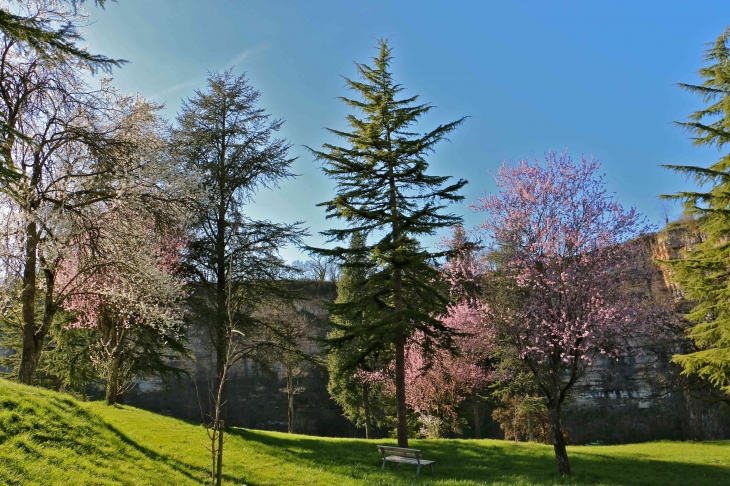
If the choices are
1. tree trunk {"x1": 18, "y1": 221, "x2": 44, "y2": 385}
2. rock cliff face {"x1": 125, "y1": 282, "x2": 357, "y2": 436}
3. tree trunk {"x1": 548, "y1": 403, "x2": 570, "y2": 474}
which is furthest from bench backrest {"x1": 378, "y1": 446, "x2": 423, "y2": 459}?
rock cliff face {"x1": 125, "y1": 282, "x2": 357, "y2": 436}

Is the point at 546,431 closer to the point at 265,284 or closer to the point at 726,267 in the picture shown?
the point at 726,267

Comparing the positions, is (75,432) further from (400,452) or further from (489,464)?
(489,464)

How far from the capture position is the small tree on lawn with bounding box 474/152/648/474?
1017 centimetres

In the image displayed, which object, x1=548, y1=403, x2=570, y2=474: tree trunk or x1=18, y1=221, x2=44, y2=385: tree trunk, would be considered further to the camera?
x1=548, y1=403, x2=570, y2=474: tree trunk

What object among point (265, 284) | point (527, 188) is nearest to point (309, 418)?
point (265, 284)

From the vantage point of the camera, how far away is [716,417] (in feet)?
71.0

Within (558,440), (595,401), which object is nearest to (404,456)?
(558,440)

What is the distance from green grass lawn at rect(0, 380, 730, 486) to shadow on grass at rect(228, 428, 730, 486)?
0.09 ft

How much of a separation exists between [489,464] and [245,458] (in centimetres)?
616

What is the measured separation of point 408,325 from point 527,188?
4.50 m

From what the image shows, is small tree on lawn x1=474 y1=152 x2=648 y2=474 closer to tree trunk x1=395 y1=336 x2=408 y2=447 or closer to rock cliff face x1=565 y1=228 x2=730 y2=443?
tree trunk x1=395 y1=336 x2=408 y2=447

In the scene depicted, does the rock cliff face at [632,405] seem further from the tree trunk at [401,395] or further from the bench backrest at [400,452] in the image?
the bench backrest at [400,452]

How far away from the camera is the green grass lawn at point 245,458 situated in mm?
6441

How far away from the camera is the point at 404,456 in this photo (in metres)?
10.6
